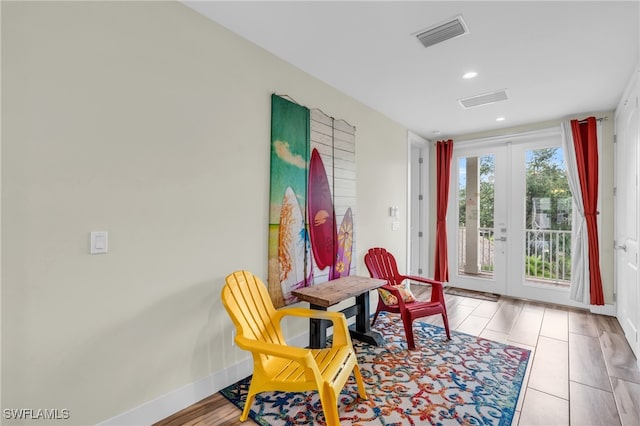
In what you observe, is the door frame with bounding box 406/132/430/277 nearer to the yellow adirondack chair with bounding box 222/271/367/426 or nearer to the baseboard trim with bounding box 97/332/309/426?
the yellow adirondack chair with bounding box 222/271/367/426

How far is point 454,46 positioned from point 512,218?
10.6 feet

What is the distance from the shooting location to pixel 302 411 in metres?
1.94

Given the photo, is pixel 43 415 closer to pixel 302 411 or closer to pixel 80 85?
pixel 302 411

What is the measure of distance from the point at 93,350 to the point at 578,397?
122 inches

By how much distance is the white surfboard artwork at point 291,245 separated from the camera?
102 inches

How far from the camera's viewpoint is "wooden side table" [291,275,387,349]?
7.64 feet

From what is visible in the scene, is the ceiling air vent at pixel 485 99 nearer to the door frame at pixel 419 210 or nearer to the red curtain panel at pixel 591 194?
the red curtain panel at pixel 591 194

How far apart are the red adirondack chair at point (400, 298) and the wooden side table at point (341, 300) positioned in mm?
251

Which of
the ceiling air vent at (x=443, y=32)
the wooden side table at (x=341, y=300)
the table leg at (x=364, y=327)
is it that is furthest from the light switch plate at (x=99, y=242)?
the ceiling air vent at (x=443, y=32)

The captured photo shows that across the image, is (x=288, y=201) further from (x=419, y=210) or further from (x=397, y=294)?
(x=419, y=210)

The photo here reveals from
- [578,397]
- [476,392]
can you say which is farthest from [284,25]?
[578,397]

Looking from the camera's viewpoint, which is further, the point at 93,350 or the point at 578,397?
the point at 578,397

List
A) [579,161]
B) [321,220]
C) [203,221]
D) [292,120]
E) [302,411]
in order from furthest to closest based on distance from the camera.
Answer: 1. [579,161]
2. [321,220]
3. [292,120]
4. [203,221]
5. [302,411]

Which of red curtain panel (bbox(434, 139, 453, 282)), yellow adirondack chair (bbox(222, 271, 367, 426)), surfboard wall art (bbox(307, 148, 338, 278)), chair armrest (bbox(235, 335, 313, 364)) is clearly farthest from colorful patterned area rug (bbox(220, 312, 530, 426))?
red curtain panel (bbox(434, 139, 453, 282))
